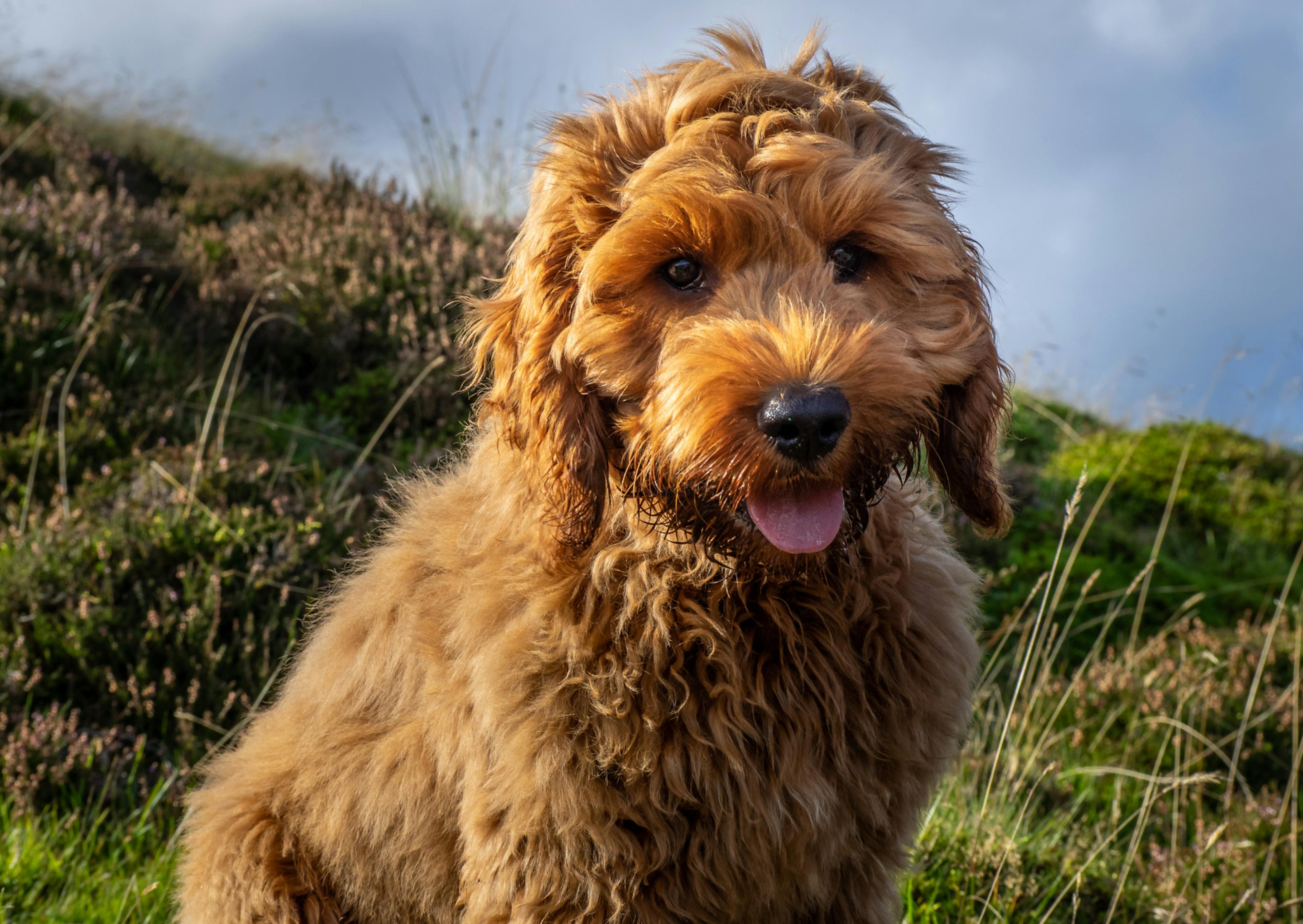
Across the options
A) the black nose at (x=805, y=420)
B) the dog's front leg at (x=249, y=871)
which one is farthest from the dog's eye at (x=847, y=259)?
the dog's front leg at (x=249, y=871)

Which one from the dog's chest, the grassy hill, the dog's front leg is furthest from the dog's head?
the dog's front leg

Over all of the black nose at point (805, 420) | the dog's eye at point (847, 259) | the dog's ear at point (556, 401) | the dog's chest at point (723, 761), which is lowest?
the dog's chest at point (723, 761)

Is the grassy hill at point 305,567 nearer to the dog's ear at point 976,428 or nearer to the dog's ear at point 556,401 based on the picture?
the dog's ear at point 976,428

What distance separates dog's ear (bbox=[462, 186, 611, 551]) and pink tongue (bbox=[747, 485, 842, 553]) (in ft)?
1.42

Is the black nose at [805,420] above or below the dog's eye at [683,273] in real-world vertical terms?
below

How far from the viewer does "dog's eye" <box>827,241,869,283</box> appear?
2.55m

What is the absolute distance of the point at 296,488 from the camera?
5.67 m

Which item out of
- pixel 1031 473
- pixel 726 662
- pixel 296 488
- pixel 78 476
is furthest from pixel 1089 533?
pixel 78 476

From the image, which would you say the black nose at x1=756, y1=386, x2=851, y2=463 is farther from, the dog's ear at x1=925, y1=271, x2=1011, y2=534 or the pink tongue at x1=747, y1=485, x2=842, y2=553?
the dog's ear at x1=925, y1=271, x2=1011, y2=534

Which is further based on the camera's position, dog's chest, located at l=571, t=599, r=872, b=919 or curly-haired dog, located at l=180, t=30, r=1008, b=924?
dog's chest, located at l=571, t=599, r=872, b=919

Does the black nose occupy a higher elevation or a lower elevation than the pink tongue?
higher

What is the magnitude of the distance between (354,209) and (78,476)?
10.4ft

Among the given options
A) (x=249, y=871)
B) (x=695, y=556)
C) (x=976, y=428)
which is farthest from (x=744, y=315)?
(x=249, y=871)

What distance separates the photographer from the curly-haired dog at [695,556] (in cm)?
241
